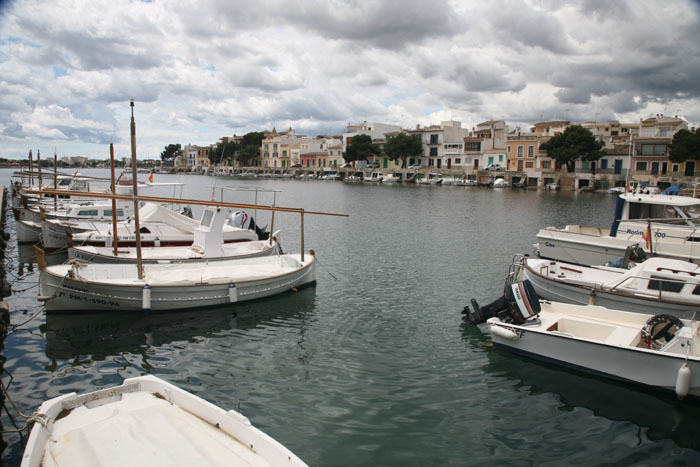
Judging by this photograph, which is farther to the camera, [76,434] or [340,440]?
[340,440]

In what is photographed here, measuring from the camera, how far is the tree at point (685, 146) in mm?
67188

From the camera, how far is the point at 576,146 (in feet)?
260

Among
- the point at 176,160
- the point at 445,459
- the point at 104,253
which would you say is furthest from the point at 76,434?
the point at 176,160

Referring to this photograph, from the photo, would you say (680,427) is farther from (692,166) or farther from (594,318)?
(692,166)

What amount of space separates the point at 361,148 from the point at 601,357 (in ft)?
346

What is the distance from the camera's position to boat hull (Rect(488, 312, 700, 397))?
964cm

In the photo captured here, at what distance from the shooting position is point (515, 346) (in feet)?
38.8

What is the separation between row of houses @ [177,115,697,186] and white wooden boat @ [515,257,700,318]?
51342 millimetres

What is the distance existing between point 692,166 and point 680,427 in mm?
79615

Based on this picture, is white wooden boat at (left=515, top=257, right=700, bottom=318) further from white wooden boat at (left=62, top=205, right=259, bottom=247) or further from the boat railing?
white wooden boat at (left=62, top=205, right=259, bottom=247)

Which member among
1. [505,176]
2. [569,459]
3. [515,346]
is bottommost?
[569,459]

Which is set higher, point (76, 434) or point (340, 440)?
point (76, 434)

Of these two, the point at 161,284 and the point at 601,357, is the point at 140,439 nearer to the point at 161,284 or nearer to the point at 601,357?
the point at 161,284

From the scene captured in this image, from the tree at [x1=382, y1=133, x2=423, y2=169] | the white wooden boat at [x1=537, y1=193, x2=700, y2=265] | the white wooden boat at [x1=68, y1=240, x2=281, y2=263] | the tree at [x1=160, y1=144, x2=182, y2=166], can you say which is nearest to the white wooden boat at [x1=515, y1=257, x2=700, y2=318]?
the white wooden boat at [x1=537, y1=193, x2=700, y2=265]
